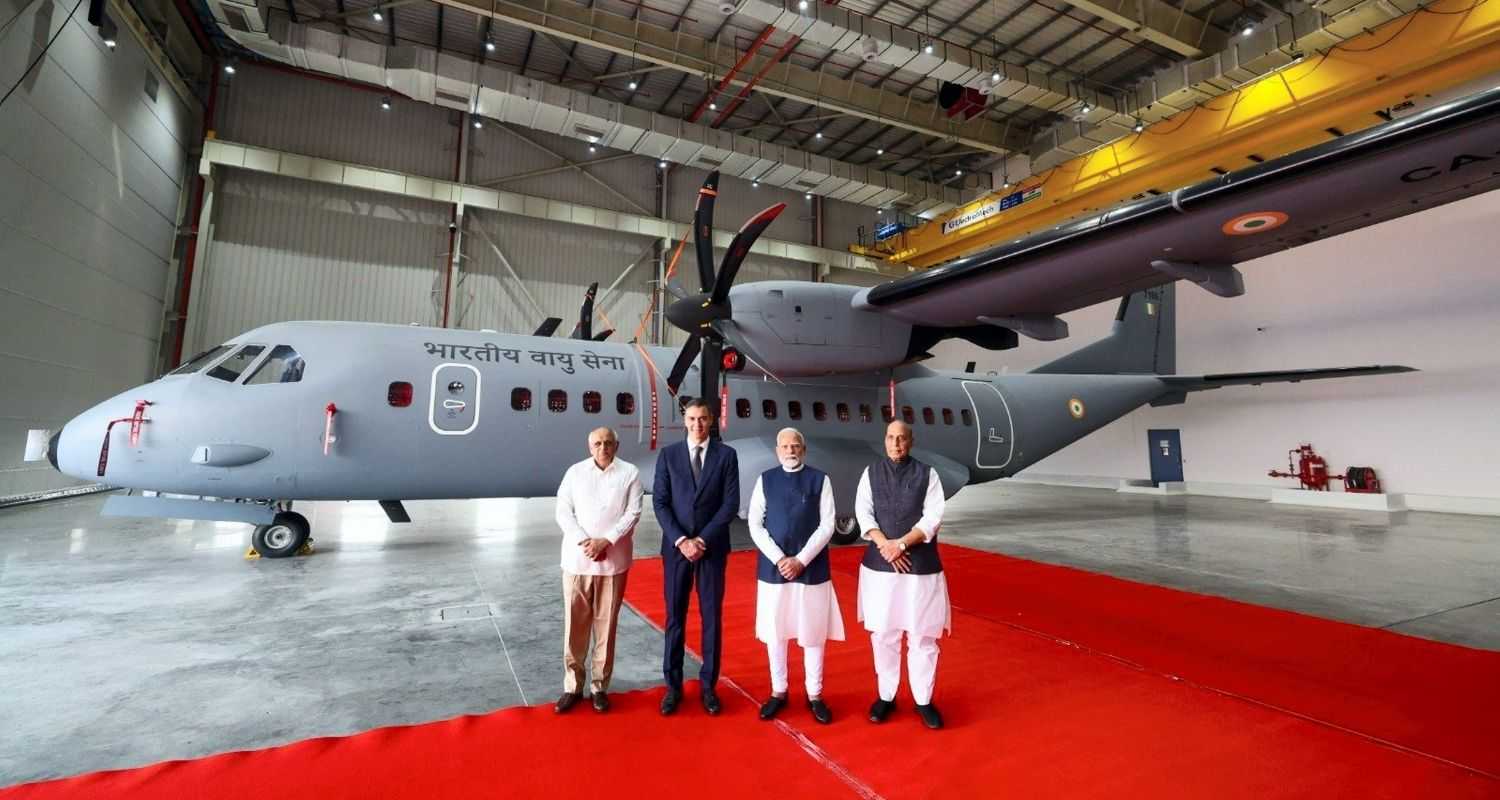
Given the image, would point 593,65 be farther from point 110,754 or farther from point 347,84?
point 110,754

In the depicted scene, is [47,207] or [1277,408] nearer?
[47,207]

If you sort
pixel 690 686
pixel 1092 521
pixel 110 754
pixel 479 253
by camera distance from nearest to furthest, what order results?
pixel 110 754 → pixel 690 686 → pixel 1092 521 → pixel 479 253

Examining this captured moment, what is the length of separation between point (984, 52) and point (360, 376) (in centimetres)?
1482

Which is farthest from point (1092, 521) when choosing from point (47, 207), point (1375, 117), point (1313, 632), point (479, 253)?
point (47, 207)

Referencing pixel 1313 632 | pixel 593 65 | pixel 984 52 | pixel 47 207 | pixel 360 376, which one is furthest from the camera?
pixel 593 65

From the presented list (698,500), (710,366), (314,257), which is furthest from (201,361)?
(314,257)

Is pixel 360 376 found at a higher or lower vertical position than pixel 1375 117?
lower

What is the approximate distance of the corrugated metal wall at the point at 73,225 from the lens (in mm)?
9664

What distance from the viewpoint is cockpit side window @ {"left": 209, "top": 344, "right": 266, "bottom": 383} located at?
21.4 ft

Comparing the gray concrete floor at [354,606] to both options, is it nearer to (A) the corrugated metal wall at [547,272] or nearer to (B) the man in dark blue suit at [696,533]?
(B) the man in dark blue suit at [696,533]

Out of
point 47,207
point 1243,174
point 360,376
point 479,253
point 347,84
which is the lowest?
point 360,376

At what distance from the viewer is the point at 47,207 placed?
33.7ft

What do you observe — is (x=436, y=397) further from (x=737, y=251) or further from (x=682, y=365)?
(x=737, y=251)

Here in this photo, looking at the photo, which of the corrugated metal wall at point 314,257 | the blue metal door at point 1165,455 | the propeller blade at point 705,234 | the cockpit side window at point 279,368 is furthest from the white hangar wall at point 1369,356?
the corrugated metal wall at point 314,257
